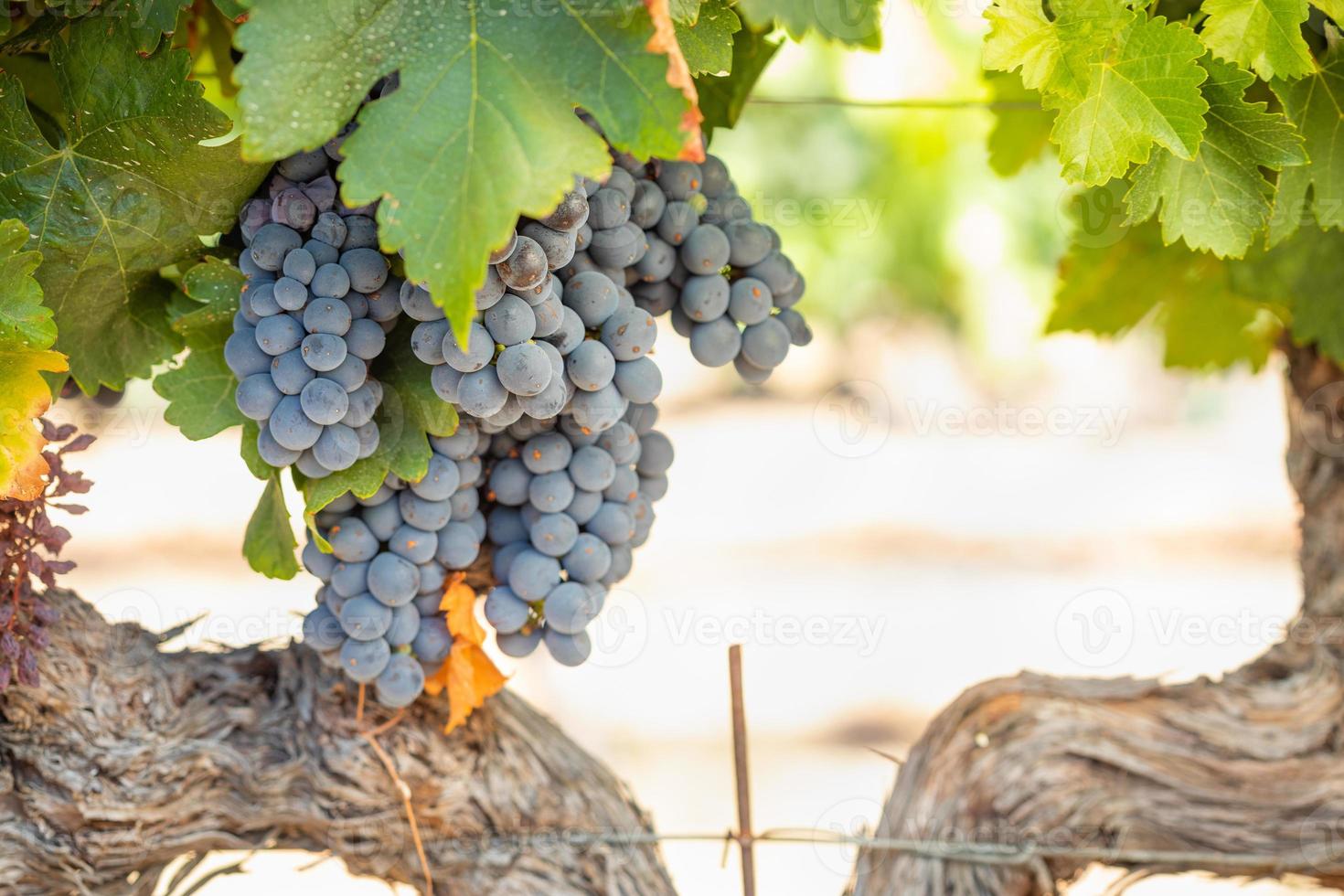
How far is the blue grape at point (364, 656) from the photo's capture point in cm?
72

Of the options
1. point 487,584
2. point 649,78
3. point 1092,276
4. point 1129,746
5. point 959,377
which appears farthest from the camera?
point 959,377

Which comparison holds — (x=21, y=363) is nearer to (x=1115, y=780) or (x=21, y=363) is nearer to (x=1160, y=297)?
(x=1115, y=780)

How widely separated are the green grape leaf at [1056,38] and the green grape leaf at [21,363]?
51 cm

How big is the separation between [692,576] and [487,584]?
104 inches

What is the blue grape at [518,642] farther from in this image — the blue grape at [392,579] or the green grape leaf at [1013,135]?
the green grape leaf at [1013,135]

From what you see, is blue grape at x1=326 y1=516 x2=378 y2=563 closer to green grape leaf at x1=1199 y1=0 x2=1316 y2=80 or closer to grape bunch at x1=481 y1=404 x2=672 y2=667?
grape bunch at x1=481 y1=404 x2=672 y2=667

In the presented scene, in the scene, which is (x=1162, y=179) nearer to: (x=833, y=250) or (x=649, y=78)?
→ (x=649, y=78)

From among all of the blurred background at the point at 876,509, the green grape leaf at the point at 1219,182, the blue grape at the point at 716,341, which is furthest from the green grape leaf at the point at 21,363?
the blurred background at the point at 876,509

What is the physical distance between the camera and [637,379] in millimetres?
678

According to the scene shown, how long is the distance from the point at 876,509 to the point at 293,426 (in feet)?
10.3

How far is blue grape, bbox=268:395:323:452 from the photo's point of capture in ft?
2.03

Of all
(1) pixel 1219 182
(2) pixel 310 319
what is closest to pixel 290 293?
(2) pixel 310 319

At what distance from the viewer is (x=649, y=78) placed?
0.53 m

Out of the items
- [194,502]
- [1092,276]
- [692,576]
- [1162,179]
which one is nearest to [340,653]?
[1162,179]
